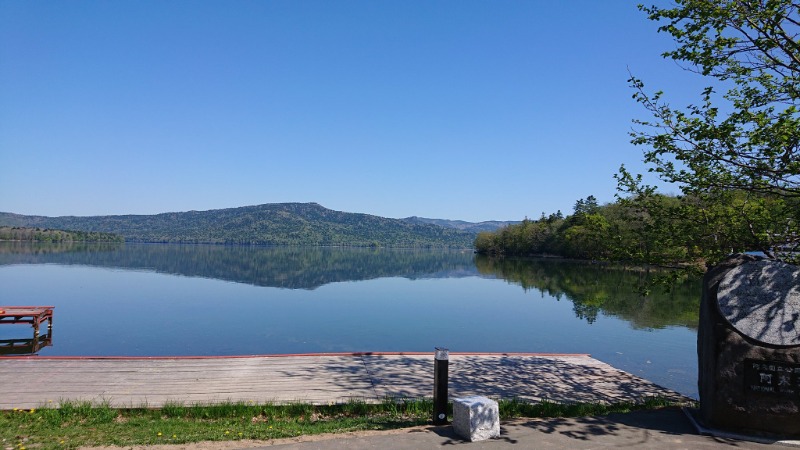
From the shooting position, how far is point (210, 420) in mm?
8023

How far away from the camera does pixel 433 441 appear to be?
675 cm

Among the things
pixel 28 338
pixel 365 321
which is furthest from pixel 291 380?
pixel 28 338

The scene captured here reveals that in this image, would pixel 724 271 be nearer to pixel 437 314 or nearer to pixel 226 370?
pixel 226 370

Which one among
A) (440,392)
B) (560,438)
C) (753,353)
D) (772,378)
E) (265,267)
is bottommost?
(265,267)

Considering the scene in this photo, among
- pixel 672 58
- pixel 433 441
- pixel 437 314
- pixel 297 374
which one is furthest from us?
pixel 437 314

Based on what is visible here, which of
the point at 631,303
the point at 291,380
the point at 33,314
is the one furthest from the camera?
the point at 631,303

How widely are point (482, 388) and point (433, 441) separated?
3.67m

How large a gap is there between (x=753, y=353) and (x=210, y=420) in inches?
328

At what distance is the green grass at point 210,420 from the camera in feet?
22.8

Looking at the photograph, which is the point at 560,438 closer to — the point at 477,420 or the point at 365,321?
the point at 477,420

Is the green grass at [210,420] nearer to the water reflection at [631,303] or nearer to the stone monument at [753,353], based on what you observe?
the stone monument at [753,353]

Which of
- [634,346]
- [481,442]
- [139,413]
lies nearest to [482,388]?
[481,442]

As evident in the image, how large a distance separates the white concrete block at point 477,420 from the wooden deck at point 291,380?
263 centimetres

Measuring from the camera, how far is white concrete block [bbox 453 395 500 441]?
679cm
